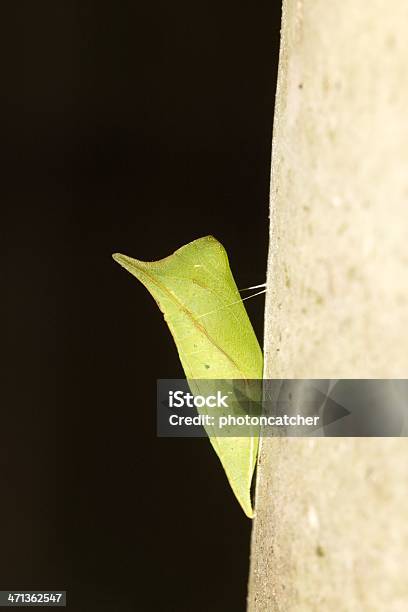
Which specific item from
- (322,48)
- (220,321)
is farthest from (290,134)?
(220,321)

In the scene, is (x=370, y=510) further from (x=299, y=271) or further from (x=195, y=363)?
(x=195, y=363)

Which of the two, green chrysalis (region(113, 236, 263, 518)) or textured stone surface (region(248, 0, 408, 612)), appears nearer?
textured stone surface (region(248, 0, 408, 612))

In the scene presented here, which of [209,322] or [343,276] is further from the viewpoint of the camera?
[209,322]

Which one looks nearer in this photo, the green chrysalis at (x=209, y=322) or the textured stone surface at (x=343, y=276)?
the textured stone surface at (x=343, y=276)
